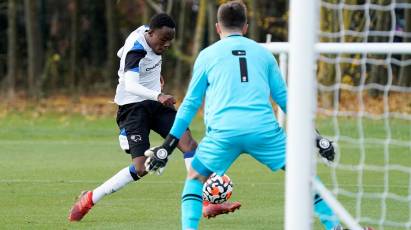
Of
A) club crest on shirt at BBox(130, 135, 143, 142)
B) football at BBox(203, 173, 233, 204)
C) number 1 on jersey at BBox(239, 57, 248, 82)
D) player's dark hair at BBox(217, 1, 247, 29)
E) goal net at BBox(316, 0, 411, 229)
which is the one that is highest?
player's dark hair at BBox(217, 1, 247, 29)

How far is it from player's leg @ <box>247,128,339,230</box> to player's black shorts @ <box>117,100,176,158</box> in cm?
267

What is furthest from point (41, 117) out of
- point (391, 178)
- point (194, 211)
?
point (194, 211)

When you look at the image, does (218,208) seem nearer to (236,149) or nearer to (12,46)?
(236,149)

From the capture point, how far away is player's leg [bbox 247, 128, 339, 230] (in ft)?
24.8

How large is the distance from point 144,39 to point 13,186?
111 inches

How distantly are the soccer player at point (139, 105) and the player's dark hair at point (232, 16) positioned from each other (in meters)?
2.05

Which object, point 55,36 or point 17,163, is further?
point 55,36

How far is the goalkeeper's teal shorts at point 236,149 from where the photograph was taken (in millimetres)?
7527

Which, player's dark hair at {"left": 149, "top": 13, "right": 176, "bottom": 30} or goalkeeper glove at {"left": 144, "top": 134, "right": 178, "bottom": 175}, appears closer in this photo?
goalkeeper glove at {"left": 144, "top": 134, "right": 178, "bottom": 175}

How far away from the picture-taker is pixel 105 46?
3400 centimetres

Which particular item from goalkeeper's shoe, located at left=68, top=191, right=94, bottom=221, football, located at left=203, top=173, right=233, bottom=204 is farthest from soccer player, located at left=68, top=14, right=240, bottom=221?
football, located at left=203, top=173, right=233, bottom=204

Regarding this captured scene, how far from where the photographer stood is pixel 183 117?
24.7 feet

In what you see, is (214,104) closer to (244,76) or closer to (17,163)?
(244,76)

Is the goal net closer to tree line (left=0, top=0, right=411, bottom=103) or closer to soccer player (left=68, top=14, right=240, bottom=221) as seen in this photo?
soccer player (left=68, top=14, right=240, bottom=221)
